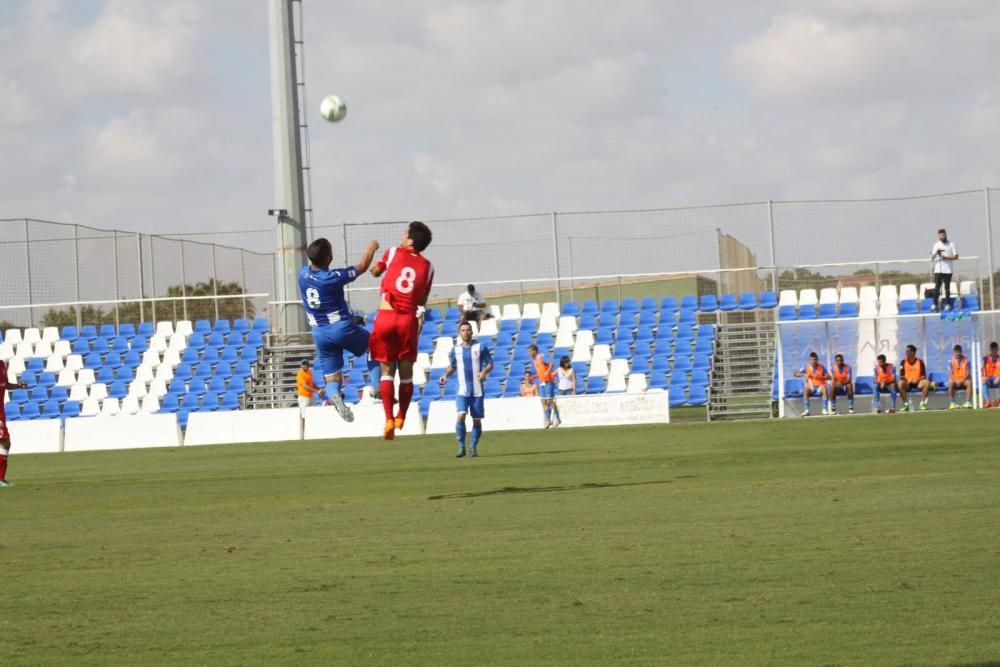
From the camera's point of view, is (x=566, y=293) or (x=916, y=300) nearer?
(x=916, y=300)

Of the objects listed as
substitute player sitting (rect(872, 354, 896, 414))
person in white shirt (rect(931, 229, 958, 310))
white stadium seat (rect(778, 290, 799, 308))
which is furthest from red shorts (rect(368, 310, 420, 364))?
white stadium seat (rect(778, 290, 799, 308))

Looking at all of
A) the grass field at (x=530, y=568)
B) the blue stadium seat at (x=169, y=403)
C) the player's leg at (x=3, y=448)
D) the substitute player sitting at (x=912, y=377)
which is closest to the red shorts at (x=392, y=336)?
the grass field at (x=530, y=568)

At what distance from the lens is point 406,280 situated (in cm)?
1326

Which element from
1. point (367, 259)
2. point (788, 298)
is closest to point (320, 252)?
point (367, 259)

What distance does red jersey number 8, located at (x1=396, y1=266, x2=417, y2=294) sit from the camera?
43.3 feet

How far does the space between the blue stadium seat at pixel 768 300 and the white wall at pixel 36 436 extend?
60.5 feet

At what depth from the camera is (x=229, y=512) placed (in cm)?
1230

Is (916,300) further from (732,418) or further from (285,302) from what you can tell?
(285,302)

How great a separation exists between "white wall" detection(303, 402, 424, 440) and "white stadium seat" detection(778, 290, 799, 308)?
11.3 m

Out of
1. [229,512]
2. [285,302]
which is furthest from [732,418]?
[229,512]

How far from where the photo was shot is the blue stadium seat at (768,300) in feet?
117

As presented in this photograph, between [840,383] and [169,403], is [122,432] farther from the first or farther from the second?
[840,383]

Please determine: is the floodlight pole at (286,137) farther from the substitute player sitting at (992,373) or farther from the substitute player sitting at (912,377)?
the substitute player sitting at (992,373)

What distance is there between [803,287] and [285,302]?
48.3ft
